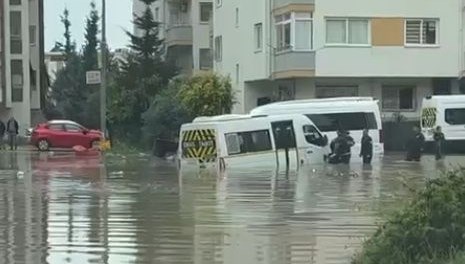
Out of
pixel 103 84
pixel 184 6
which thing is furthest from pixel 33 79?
pixel 103 84

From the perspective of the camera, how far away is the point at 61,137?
5212cm

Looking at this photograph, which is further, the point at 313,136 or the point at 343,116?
the point at 343,116

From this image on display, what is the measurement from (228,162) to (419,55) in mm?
19189

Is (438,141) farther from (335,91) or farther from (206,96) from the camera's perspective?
(206,96)

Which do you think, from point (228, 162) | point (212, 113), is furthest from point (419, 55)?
point (228, 162)

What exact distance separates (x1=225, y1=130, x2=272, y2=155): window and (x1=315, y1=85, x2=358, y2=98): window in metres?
17.4

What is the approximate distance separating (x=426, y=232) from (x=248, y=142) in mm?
24523

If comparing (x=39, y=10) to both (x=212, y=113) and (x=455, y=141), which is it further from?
(x=455, y=141)

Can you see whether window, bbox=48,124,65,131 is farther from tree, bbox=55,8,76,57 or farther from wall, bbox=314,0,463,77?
tree, bbox=55,8,76,57

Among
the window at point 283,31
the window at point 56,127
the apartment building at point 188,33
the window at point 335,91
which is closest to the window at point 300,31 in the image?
the window at point 283,31

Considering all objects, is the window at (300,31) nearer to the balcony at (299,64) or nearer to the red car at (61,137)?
the balcony at (299,64)

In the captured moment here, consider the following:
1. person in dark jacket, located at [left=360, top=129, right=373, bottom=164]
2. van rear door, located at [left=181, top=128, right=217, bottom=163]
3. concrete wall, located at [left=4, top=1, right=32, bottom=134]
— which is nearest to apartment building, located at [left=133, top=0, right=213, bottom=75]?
concrete wall, located at [left=4, top=1, right=32, bottom=134]

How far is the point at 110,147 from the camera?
52.3 m

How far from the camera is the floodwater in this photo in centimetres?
1283
